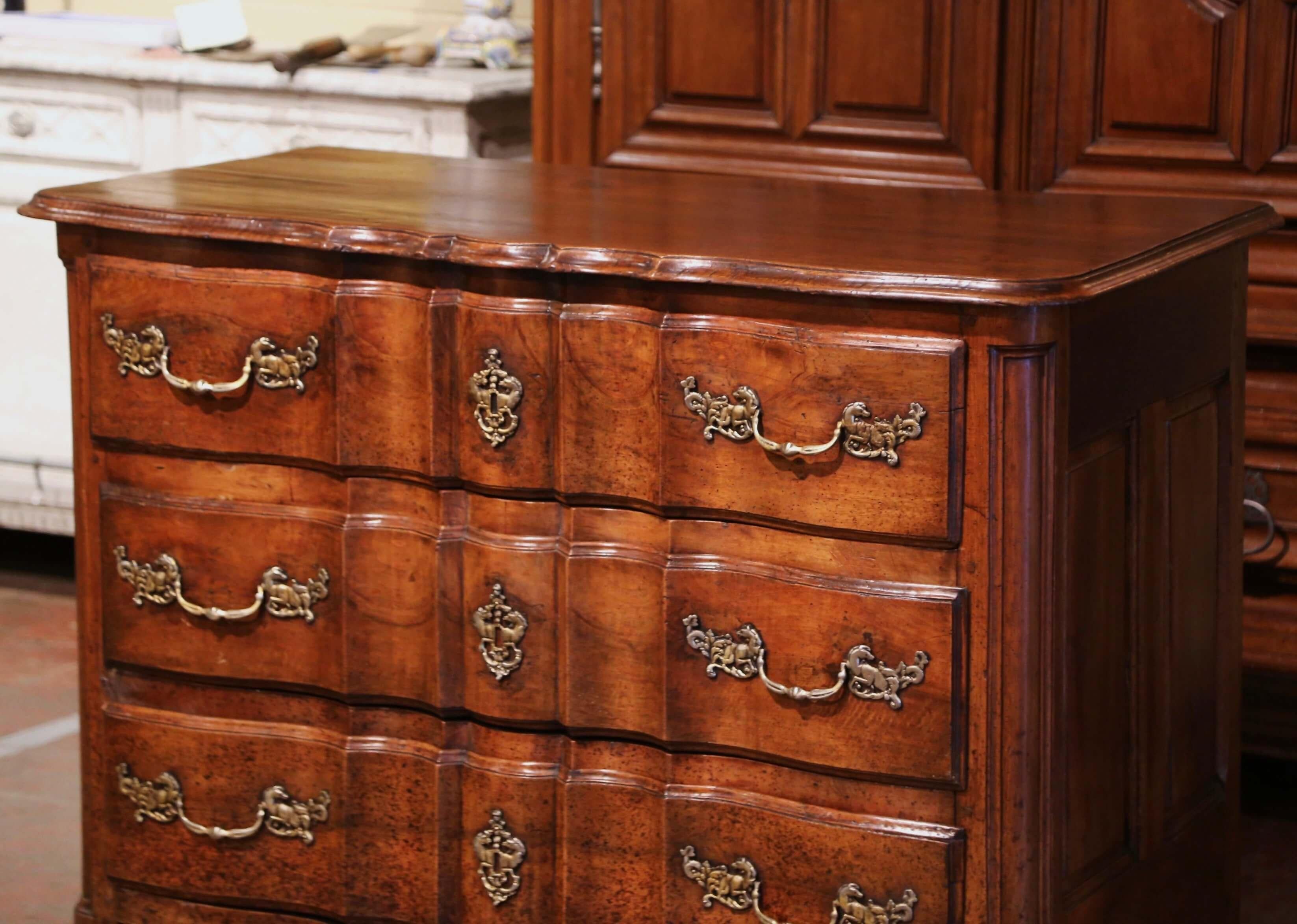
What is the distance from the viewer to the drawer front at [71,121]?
3.63 meters

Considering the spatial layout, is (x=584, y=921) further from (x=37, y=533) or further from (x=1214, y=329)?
(x=37, y=533)

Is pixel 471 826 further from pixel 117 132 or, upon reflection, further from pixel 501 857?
pixel 117 132

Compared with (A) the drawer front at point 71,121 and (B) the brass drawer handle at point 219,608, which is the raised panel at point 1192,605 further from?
(A) the drawer front at point 71,121

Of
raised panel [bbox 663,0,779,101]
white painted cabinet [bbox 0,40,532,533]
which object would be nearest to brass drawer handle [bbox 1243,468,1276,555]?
raised panel [bbox 663,0,779,101]

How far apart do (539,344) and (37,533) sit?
2.54 m

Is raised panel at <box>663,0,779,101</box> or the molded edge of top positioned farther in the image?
raised panel at <box>663,0,779,101</box>

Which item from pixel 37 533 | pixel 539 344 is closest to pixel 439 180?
pixel 539 344

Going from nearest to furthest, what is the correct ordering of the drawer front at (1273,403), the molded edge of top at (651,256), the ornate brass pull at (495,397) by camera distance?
the molded edge of top at (651,256) → the ornate brass pull at (495,397) → the drawer front at (1273,403)

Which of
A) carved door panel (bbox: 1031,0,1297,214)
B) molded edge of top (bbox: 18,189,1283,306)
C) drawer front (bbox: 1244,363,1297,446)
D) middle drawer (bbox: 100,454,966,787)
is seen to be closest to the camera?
molded edge of top (bbox: 18,189,1283,306)

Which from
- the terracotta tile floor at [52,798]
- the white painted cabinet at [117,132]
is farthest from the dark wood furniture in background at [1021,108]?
the white painted cabinet at [117,132]

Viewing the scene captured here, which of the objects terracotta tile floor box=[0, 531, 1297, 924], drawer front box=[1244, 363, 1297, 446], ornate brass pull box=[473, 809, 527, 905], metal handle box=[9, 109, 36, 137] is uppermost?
metal handle box=[9, 109, 36, 137]

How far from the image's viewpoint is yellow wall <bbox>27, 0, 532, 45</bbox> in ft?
13.1

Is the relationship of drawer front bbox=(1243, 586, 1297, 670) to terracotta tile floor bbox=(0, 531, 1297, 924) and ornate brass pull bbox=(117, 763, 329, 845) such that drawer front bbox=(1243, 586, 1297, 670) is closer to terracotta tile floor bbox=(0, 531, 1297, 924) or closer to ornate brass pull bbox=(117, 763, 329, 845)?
terracotta tile floor bbox=(0, 531, 1297, 924)

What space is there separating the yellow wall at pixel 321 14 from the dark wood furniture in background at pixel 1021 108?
1194 mm
